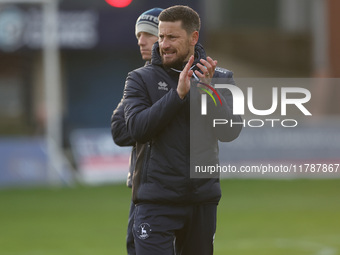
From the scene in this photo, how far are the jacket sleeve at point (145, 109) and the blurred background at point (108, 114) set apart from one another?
17.6 feet

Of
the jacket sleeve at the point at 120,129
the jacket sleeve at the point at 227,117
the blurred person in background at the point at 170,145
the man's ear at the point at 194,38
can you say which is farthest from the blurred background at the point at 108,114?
the man's ear at the point at 194,38

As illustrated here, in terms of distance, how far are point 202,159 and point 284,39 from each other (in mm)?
24667

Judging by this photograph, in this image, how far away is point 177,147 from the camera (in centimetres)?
566

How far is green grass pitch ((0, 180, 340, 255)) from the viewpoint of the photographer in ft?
36.7

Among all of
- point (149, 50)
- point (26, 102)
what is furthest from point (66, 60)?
point (149, 50)

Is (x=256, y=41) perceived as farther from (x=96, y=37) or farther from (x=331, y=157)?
(x=331, y=157)

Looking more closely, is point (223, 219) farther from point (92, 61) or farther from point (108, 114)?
point (92, 61)

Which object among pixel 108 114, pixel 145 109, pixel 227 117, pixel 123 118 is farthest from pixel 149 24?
pixel 108 114

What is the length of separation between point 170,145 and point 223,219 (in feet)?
28.2

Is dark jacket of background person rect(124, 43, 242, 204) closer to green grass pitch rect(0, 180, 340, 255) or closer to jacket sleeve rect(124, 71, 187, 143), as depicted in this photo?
jacket sleeve rect(124, 71, 187, 143)

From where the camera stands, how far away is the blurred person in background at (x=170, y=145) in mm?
5574

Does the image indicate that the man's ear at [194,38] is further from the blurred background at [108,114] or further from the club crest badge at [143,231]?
the blurred background at [108,114]

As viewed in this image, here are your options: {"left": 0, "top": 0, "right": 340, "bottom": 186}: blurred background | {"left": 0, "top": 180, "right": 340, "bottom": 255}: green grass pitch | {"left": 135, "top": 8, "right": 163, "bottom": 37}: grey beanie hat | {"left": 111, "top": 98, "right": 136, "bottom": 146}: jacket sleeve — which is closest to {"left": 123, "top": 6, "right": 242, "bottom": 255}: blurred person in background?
{"left": 111, "top": 98, "right": 136, "bottom": 146}: jacket sleeve

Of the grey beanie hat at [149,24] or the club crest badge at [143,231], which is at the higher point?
the grey beanie hat at [149,24]
